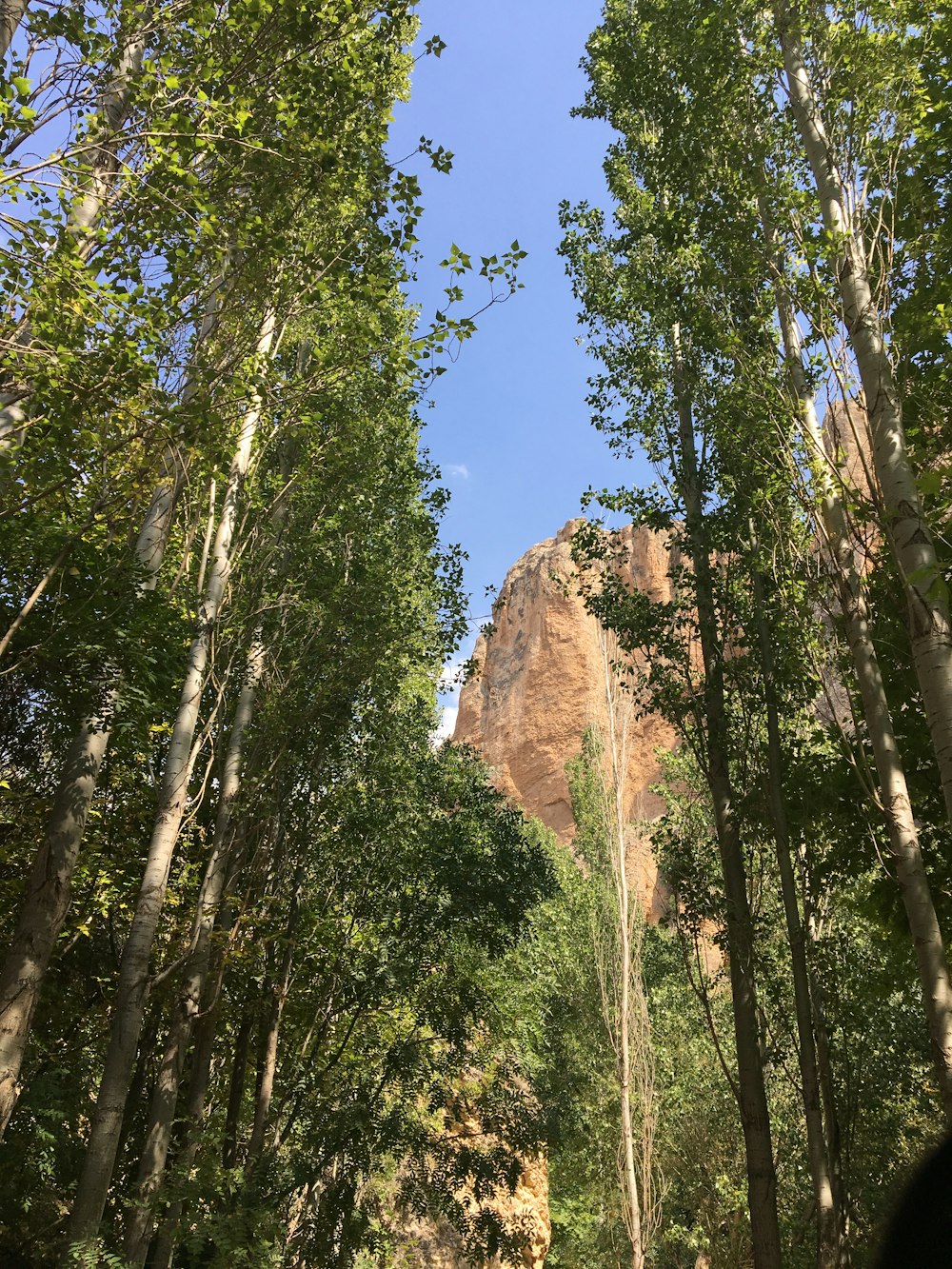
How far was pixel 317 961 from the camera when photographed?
10.3 m

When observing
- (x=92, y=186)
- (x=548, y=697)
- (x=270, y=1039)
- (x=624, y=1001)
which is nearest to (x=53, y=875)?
(x=92, y=186)

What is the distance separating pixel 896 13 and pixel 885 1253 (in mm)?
8241

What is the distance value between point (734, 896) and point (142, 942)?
5283 mm

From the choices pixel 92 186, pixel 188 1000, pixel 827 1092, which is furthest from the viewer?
pixel 827 1092

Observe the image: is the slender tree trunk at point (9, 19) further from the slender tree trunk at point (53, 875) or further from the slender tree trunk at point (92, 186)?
the slender tree trunk at point (53, 875)

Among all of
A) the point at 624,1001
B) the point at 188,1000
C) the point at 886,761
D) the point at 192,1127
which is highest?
the point at 624,1001


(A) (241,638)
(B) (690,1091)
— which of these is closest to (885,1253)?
(A) (241,638)

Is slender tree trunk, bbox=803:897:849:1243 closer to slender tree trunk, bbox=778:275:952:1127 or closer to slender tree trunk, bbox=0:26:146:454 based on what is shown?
slender tree trunk, bbox=778:275:952:1127

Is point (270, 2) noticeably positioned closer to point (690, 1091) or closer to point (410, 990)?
point (410, 990)

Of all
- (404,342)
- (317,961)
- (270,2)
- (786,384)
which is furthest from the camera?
(317,961)

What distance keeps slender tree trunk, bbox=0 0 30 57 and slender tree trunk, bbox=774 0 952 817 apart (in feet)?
15.5

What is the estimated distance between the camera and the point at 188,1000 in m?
7.04

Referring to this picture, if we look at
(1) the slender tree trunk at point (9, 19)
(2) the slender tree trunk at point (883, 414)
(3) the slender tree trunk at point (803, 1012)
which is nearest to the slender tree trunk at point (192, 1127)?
(3) the slender tree trunk at point (803, 1012)

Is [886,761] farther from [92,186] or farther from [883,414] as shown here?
[92,186]
